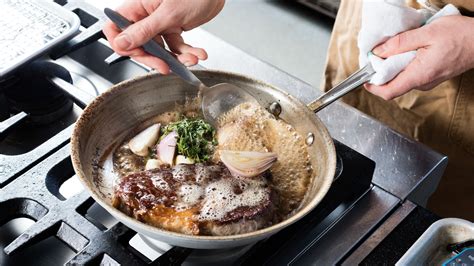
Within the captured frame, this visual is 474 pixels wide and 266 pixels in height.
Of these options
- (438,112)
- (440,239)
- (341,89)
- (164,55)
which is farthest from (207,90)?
(438,112)

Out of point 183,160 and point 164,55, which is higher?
point 164,55

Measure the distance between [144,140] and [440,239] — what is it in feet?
1.60

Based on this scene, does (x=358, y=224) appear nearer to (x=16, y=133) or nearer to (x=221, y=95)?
(x=221, y=95)

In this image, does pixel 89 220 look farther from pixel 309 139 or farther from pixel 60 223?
pixel 309 139

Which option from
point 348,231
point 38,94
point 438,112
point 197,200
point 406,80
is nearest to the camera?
point 197,200

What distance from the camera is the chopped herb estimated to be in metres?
0.93

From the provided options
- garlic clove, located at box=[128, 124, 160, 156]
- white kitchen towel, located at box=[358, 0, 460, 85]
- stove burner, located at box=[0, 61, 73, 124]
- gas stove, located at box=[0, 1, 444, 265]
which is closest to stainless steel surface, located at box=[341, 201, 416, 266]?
gas stove, located at box=[0, 1, 444, 265]

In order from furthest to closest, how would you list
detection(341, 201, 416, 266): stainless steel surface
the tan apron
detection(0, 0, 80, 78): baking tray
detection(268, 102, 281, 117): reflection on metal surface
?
the tan apron → detection(0, 0, 80, 78): baking tray → detection(268, 102, 281, 117): reflection on metal surface → detection(341, 201, 416, 266): stainless steel surface

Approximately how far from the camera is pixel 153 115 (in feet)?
3.30

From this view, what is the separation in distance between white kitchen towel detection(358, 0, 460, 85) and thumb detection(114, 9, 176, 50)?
14.7 inches

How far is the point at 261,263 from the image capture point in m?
0.86

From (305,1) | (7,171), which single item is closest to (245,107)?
(7,171)

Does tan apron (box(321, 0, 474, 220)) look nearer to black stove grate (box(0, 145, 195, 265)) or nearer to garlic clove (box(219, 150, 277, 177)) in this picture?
garlic clove (box(219, 150, 277, 177))

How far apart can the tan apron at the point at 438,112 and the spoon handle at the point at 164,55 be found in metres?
0.54
